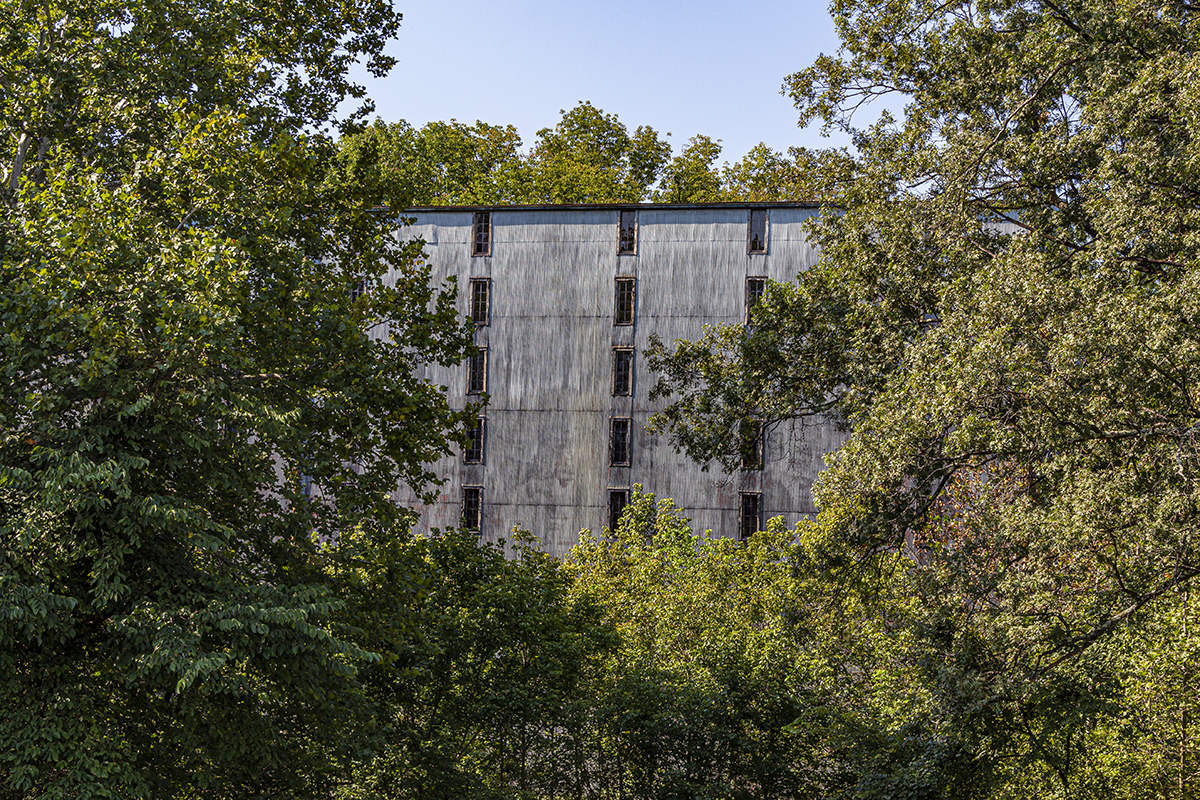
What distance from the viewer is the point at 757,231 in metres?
38.0

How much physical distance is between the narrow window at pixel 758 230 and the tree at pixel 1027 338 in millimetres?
17321

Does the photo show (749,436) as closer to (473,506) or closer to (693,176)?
(473,506)

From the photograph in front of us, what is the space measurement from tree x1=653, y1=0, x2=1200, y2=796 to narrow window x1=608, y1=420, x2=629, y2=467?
17.8 metres

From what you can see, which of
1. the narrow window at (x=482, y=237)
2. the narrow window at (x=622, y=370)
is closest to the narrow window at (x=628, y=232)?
the narrow window at (x=622, y=370)

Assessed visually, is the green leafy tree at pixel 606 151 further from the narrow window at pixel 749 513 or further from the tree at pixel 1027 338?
the tree at pixel 1027 338

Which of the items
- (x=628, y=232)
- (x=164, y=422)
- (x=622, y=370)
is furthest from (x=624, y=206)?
(x=164, y=422)

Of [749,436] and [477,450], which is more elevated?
[749,436]

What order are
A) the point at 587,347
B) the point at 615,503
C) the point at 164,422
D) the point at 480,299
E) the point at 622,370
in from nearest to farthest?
1. the point at 164,422
2. the point at 615,503
3. the point at 622,370
4. the point at 587,347
5. the point at 480,299

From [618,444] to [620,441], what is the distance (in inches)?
5.3

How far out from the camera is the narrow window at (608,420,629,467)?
124ft

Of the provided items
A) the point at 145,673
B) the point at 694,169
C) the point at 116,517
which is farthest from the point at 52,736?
the point at 694,169

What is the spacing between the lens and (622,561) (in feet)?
97.7

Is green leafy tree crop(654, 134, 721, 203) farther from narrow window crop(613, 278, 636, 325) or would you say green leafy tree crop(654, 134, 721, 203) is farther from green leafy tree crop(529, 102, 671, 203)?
narrow window crop(613, 278, 636, 325)

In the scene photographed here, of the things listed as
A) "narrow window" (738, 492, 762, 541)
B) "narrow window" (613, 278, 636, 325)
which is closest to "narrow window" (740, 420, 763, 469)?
"narrow window" (738, 492, 762, 541)
